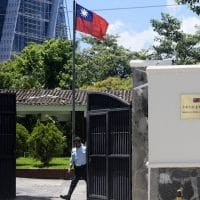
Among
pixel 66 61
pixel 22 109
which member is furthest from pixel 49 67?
pixel 22 109

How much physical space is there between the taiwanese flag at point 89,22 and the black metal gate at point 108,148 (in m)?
11.0

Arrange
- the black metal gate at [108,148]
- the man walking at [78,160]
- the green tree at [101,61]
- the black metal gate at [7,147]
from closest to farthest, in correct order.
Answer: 1. the black metal gate at [108,148]
2. the black metal gate at [7,147]
3. the man walking at [78,160]
4. the green tree at [101,61]

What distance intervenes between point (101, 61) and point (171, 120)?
5049 cm

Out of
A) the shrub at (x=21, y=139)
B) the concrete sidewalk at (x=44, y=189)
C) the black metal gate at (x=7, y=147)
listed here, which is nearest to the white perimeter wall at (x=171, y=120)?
the black metal gate at (x=7, y=147)

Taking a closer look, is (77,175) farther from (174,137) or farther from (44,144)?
(44,144)

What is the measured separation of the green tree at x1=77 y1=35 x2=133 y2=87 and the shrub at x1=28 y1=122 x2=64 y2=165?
29.0m

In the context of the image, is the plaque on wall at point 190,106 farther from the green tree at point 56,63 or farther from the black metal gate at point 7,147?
the green tree at point 56,63

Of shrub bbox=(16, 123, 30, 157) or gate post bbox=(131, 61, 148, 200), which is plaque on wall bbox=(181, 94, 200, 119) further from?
shrub bbox=(16, 123, 30, 157)

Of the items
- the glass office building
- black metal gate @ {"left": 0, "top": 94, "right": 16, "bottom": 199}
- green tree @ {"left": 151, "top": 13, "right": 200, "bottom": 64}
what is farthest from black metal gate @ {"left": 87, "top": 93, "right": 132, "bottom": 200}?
the glass office building

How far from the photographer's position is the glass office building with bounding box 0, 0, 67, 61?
11188 cm

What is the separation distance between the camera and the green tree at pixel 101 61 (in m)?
56.8

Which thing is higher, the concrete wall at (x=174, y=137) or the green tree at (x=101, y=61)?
the green tree at (x=101, y=61)

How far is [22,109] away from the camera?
114 ft

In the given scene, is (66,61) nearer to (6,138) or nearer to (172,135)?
(6,138)
